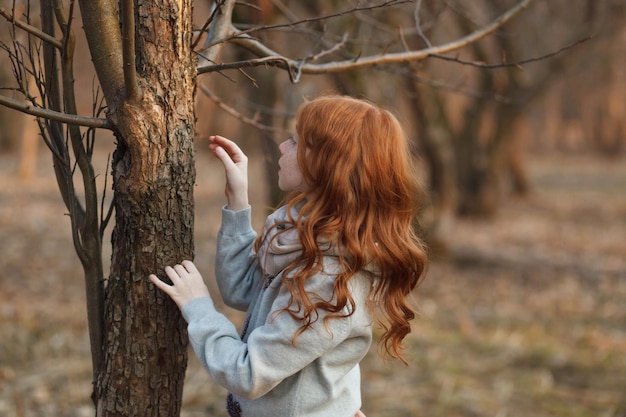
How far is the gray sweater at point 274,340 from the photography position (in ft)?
5.45

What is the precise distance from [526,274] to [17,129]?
57.1 feet

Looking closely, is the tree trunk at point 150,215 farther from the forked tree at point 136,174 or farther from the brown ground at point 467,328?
the brown ground at point 467,328

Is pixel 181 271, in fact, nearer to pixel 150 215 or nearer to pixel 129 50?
pixel 150 215

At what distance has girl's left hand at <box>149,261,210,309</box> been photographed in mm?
1771

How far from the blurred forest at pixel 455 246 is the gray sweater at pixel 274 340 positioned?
0.43m

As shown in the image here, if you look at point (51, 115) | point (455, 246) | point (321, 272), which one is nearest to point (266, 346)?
point (321, 272)

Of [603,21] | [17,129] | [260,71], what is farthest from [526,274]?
[17,129]

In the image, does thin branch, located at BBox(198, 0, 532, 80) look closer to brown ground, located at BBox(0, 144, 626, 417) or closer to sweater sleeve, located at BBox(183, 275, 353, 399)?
sweater sleeve, located at BBox(183, 275, 353, 399)

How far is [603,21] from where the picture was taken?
8625 millimetres

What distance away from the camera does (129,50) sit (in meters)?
1.58

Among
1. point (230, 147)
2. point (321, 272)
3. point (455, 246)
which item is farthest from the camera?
point (455, 246)

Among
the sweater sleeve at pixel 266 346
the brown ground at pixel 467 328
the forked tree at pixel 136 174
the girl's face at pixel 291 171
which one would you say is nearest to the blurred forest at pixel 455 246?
the brown ground at pixel 467 328

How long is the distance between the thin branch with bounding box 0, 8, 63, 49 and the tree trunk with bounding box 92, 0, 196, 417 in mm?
174

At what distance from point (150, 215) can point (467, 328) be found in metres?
4.34
